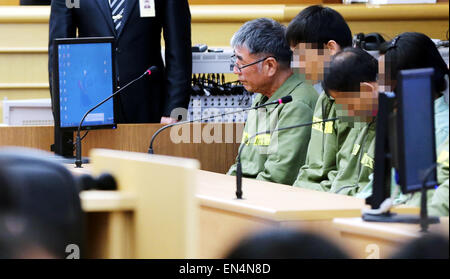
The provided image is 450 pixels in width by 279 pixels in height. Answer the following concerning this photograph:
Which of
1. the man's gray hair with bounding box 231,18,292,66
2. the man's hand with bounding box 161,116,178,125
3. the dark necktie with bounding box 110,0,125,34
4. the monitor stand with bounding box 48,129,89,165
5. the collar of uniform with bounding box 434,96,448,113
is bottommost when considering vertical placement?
the monitor stand with bounding box 48,129,89,165

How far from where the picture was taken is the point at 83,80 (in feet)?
11.9

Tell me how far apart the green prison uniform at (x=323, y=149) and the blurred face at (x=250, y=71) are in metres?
0.38

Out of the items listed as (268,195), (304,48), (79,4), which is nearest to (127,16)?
(79,4)

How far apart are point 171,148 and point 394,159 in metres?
1.85

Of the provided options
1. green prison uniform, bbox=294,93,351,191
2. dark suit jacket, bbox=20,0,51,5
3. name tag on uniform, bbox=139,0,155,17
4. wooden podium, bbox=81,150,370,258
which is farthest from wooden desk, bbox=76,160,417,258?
dark suit jacket, bbox=20,0,51,5

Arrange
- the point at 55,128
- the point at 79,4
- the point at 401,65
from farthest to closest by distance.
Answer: the point at 79,4
the point at 55,128
the point at 401,65

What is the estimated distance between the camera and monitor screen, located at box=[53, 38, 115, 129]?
358 centimetres

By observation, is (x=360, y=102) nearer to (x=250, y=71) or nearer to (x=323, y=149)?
(x=323, y=149)

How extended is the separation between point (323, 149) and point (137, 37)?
1.21 meters

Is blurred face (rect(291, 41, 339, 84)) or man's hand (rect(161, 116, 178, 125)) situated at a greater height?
blurred face (rect(291, 41, 339, 84))

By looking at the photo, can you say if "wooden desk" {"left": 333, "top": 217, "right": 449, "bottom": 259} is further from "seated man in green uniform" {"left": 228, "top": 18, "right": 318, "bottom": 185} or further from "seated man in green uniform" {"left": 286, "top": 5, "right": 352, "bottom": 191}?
"seated man in green uniform" {"left": 228, "top": 18, "right": 318, "bottom": 185}

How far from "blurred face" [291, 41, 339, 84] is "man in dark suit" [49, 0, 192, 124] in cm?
76
